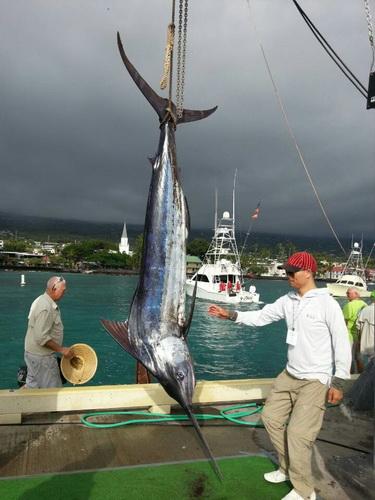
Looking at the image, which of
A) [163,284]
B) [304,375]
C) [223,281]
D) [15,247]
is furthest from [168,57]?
[15,247]

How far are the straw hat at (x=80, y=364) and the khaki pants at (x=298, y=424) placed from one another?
2.19 meters

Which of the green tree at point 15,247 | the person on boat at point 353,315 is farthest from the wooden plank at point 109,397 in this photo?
the green tree at point 15,247

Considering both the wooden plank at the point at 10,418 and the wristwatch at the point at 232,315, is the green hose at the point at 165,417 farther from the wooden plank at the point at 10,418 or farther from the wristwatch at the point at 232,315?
the wristwatch at the point at 232,315

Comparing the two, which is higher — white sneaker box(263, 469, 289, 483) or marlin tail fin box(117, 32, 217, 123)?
marlin tail fin box(117, 32, 217, 123)

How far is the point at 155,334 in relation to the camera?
266 centimetres

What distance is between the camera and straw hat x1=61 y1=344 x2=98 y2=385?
4188 millimetres

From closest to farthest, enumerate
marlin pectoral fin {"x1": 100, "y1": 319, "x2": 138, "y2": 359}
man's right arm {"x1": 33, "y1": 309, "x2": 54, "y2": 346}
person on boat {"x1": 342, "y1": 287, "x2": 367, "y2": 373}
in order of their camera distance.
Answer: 1. marlin pectoral fin {"x1": 100, "y1": 319, "x2": 138, "y2": 359}
2. man's right arm {"x1": 33, "y1": 309, "x2": 54, "y2": 346}
3. person on boat {"x1": 342, "y1": 287, "x2": 367, "y2": 373}

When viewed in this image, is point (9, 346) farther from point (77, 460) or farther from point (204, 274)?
point (204, 274)

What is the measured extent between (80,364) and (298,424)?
8.45 feet

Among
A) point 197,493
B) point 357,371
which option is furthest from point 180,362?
point 357,371

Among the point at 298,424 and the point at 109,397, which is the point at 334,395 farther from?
the point at 109,397

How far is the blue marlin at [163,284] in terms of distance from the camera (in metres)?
2.62

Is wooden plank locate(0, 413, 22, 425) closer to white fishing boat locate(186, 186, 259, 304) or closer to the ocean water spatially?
the ocean water

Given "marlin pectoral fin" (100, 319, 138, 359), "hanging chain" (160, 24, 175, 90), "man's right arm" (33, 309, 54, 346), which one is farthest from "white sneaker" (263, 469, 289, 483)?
"hanging chain" (160, 24, 175, 90)
